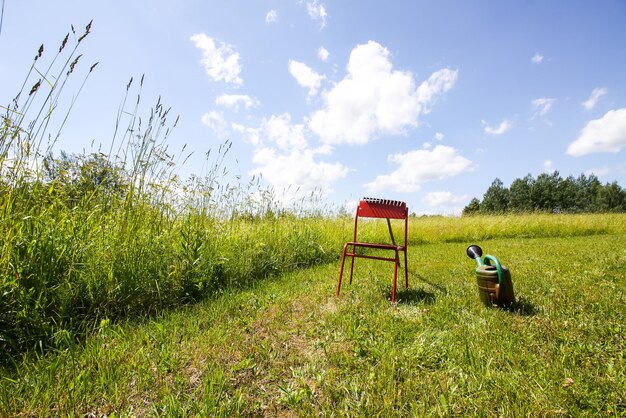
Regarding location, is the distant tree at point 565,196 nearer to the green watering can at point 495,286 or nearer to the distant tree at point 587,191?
the distant tree at point 587,191

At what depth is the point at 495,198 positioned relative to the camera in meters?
76.1

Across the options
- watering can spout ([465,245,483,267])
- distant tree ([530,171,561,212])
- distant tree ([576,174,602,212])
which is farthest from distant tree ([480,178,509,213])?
watering can spout ([465,245,483,267])

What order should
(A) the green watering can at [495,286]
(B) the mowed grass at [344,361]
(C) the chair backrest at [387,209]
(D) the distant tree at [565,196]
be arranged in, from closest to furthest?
(B) the mowed grass at [344,361]
(A) the green watering can at [495,286]
(C) the chair backrest at [387,209]
(D) the distant tree at [565,196]

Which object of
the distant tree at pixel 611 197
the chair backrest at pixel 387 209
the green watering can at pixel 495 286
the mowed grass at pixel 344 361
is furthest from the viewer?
the distant tree at pixel 611 197

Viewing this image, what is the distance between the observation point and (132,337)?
2568 millimetres

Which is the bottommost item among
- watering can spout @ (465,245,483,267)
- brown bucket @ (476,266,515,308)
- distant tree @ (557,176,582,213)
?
brown bucket @ (476,266,515,308)

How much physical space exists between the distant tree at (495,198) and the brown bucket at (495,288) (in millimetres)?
80200

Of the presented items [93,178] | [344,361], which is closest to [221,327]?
[344,361]

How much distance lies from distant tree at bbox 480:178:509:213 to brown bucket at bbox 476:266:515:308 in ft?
263

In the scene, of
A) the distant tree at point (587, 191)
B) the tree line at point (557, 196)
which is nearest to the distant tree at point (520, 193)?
the tree line at point (557, 196)

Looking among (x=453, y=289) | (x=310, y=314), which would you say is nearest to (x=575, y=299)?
(x=453, y=289)

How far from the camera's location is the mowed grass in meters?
1.79

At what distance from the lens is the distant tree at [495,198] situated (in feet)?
244

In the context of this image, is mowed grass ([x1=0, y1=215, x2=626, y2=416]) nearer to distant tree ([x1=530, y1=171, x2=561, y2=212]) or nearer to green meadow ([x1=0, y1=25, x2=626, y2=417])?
green meadow ([x1=0, y1=25, x2=626, y2=417])
